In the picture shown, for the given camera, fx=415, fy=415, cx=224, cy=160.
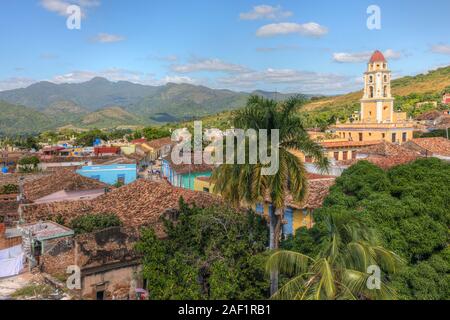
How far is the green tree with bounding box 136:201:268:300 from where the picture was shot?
328 inches

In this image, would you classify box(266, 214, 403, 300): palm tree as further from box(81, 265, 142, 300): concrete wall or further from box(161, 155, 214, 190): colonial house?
box(161, 155, 214, 190): colonial house

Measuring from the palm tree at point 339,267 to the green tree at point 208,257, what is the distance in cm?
173

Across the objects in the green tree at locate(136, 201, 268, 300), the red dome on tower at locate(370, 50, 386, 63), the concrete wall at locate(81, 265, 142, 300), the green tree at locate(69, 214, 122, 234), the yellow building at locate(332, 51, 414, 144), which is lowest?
the concrete wall at locate(81, 265, 142, 300)

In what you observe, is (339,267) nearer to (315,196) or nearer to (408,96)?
(315,196)

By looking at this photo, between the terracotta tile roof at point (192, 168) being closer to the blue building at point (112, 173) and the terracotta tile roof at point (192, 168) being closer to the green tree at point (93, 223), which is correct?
the blue building at point (112, 173)

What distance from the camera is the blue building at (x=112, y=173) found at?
3288 centimetres

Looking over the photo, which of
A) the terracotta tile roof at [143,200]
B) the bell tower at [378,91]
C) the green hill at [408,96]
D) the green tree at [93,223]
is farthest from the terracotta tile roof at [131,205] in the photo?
the green hill at [408,96]

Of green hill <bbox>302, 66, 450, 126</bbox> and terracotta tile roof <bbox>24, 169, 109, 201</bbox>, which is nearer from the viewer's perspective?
terracotta tile roof <bbox>24, 169, 109, 201</bbox>

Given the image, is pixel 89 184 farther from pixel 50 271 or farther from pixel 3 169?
pixel 3 169

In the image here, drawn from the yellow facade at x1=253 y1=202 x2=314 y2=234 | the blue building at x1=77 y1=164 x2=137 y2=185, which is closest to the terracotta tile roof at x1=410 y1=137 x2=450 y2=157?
the yellow facade at x1=253 y1=202 x2=314 y2=234

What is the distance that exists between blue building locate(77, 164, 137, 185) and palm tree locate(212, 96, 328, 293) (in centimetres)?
2447

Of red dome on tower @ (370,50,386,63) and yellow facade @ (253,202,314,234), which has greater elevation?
red dome on tower @ (370,50,386,63)

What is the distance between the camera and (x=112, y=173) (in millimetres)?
33469
